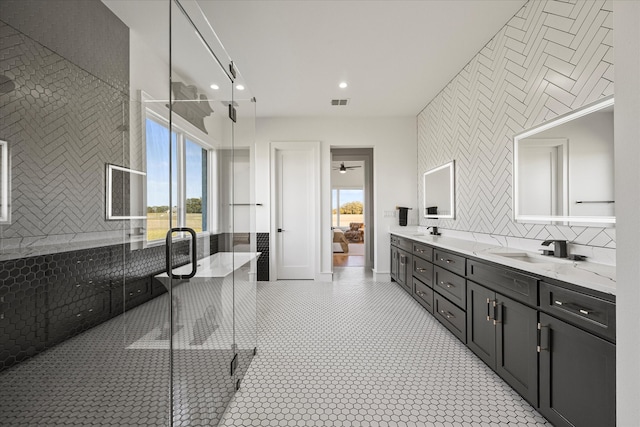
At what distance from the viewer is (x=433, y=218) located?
4.36 metres

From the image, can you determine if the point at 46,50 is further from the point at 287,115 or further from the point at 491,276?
the point at 287,115

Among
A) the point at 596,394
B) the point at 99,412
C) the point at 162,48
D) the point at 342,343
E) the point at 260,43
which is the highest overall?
the point at 260,43

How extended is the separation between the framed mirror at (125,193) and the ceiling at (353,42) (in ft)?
2.84

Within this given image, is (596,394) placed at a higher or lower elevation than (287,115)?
lower

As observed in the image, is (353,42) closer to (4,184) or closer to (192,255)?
(192,255)

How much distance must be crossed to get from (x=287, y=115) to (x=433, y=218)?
299cm

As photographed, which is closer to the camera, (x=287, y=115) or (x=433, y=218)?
(x=433, y=218)

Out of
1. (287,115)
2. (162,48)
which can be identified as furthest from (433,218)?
(162,48)

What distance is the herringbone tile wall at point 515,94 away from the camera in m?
1.77

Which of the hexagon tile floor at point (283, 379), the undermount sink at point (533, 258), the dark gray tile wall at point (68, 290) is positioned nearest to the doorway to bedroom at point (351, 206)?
the hexagon tile floor at point (283, 379)

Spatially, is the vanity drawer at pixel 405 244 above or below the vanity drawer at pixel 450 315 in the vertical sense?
above

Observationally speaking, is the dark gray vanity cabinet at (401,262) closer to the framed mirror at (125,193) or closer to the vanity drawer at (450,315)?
the vanity drawer at (450,315)

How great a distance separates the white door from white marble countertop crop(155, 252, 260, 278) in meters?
2.91

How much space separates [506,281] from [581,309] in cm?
54
